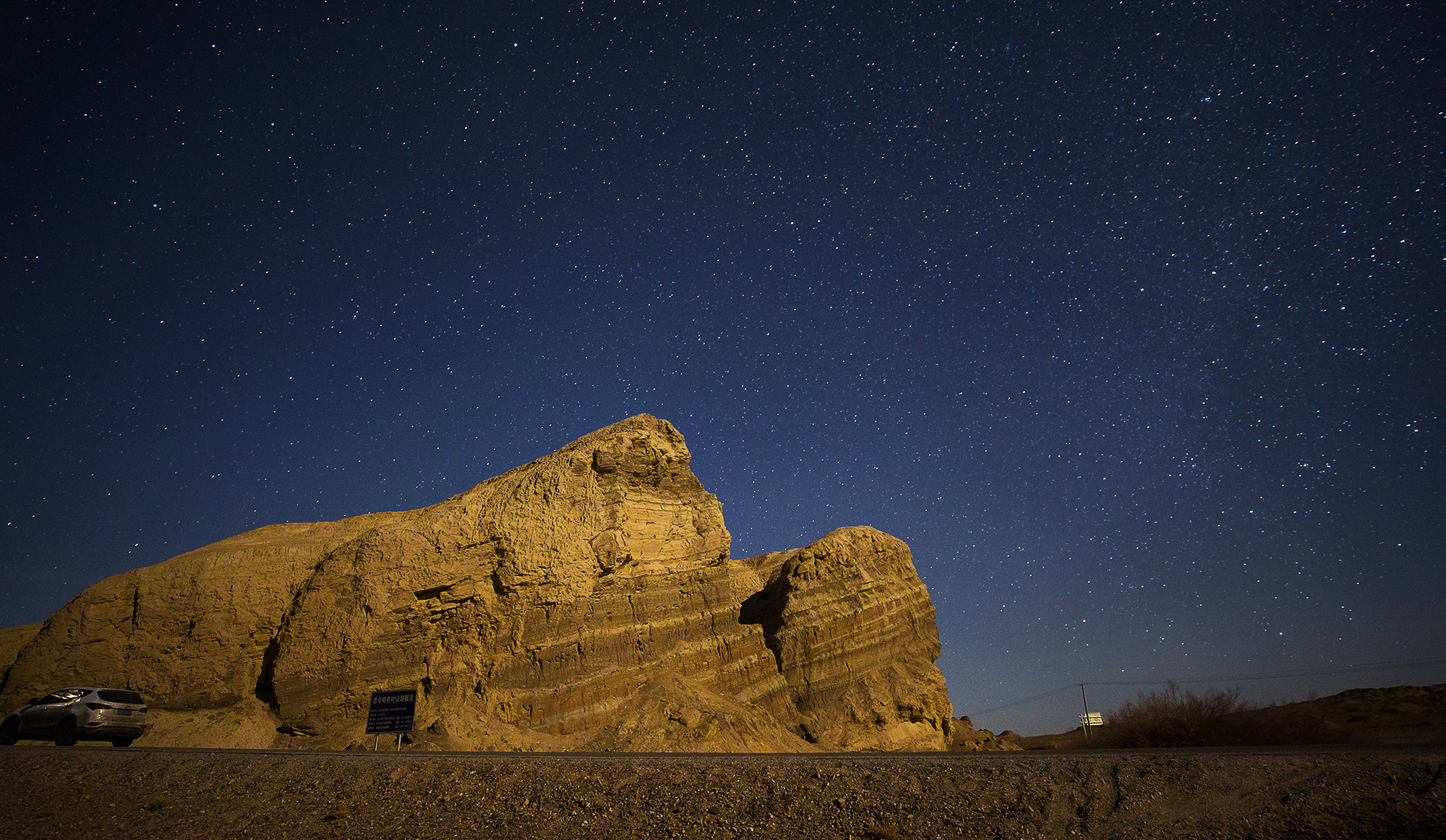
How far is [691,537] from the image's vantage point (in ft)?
113

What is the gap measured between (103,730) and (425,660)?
9.44 metres

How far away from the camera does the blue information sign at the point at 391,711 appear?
16.5 metres

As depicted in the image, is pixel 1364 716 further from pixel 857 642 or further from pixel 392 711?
pixel 392 711

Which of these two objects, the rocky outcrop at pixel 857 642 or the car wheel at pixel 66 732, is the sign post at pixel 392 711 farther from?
the rocky outcrop at pixel 857 642

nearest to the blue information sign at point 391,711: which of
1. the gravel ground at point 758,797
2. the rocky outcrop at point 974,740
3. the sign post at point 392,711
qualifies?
the sign post at point 392,711

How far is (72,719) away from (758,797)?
19547 millimetres

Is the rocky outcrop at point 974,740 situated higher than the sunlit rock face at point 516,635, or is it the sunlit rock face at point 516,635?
the sunlit rock face at point 516,635

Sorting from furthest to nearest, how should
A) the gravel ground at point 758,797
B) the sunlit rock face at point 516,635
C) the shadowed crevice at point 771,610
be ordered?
the shadowed crevice at point 771,610
the sunlit rock face at point 516,635
the gravel ground at point 758,797

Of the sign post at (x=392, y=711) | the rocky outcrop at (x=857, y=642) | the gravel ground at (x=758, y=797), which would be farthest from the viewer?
the rocky outcrop at (x=857, y=642)

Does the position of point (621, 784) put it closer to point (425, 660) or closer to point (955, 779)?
point (955, 779)

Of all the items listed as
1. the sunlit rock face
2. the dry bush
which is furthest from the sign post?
the dry bush

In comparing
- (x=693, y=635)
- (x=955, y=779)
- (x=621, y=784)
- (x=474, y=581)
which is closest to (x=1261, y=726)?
(x=955, y=779)

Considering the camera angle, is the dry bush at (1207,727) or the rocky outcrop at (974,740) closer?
the dry bush at (1207,727)

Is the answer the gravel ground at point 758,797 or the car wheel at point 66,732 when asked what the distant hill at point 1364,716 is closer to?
the gravel ground at point 758,797
